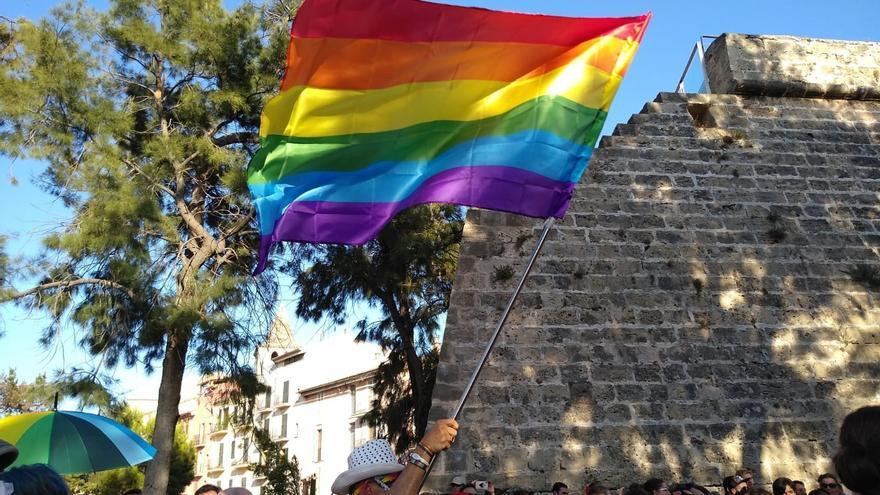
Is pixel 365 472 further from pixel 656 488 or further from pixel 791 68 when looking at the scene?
pixel 791 68

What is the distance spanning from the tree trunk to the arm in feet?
31.1

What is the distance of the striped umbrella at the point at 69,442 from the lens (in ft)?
17.1

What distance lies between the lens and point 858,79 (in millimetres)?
10117

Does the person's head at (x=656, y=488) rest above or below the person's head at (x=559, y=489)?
below

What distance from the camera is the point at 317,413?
40250mm

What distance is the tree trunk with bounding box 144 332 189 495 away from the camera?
11.6 m

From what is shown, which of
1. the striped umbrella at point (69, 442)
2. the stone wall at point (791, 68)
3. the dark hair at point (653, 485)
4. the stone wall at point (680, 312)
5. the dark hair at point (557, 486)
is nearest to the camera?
the striped umbrella at point (69, 442)

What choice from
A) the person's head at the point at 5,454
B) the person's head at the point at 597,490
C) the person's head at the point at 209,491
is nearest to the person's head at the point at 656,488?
the person's head at the point at 597,490

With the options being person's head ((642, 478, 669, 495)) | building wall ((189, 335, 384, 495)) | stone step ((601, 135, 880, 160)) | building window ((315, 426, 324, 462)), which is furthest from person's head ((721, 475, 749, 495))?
building window ((315, 426, 324, 462))

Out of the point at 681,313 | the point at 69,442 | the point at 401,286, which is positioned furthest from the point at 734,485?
the point at 401,286

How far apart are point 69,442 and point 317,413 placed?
35782 millimetres

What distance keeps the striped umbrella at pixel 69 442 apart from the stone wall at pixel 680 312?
2.52 m

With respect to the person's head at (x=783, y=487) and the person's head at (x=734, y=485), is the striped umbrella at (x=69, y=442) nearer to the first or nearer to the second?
the person's head at (x=734, y=485)

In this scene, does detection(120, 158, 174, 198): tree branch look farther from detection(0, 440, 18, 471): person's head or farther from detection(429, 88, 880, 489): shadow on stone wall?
detection(0, 440, 18, 471): person's head
